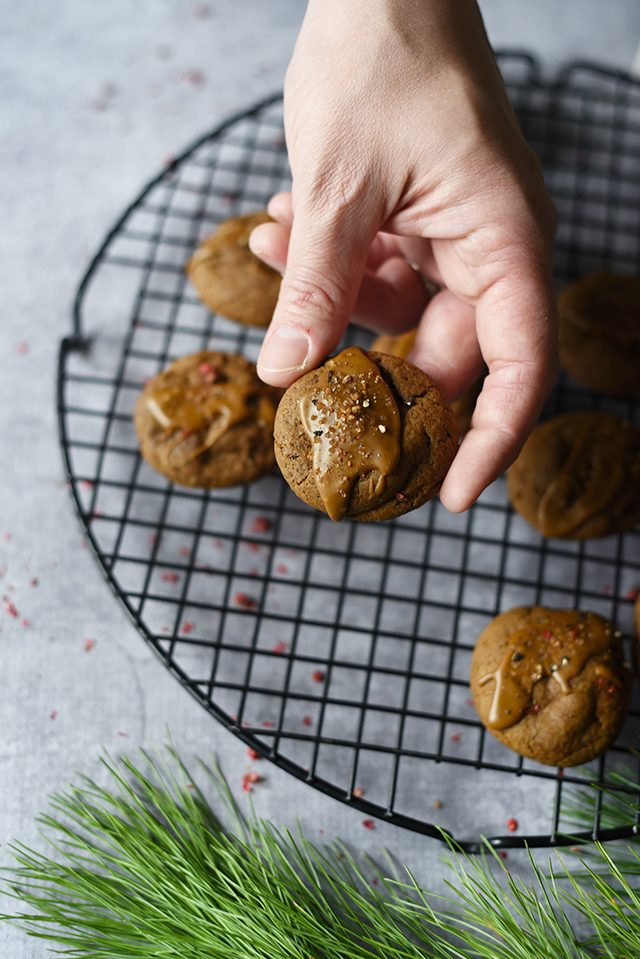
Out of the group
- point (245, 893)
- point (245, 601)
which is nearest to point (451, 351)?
point (245, 601)

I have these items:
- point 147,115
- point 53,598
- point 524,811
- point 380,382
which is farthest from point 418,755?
point 147,115

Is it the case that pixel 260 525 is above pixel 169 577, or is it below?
above

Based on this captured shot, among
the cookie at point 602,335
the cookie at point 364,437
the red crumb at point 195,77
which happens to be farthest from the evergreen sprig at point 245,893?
the red crumb at point 195,77

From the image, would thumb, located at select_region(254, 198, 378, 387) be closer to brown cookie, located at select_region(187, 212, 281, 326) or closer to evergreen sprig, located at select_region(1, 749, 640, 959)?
brown cookie, located at select_region(187, 212, 281, 326)

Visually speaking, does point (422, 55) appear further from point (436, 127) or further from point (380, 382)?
point (380, 382)

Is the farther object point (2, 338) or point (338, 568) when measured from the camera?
point (2, 338)

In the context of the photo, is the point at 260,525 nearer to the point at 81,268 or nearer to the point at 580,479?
the point at 580,479
